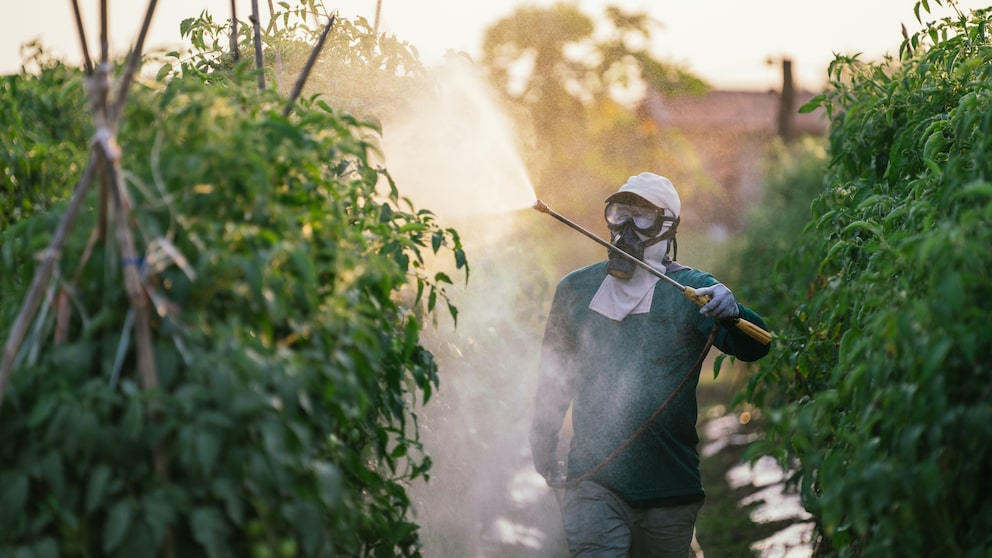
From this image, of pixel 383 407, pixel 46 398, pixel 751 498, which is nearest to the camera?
pixel 46 398

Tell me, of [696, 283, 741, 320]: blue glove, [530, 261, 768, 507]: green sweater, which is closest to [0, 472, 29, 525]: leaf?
[530, 261, 768, 507]: green sweater

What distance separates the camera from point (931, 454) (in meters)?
3.03

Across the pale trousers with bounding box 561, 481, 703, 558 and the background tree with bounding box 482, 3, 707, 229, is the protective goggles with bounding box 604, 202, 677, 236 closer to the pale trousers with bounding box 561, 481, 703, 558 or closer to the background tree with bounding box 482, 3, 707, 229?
the pale trousers with bounding box 561, 481, 703, 558

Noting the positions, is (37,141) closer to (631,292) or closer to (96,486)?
(96,486)

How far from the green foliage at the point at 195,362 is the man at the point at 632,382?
2.24 meters

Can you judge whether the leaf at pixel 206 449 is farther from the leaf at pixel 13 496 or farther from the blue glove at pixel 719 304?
the blue glove at pixel 719 304

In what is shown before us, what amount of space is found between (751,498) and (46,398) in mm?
8033

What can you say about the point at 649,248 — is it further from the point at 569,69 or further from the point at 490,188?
the point at 569,69

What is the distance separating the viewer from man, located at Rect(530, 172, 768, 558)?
5.20m

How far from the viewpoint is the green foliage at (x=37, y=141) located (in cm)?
396

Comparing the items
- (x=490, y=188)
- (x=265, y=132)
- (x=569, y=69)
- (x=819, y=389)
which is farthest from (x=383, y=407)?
(x=569, y=69)

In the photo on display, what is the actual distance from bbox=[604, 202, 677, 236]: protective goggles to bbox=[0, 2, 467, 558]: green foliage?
100 inches

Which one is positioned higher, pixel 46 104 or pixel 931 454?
pixel 46 104

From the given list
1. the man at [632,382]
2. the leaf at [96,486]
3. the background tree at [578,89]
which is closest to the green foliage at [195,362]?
→ the leaf at [96,486]
